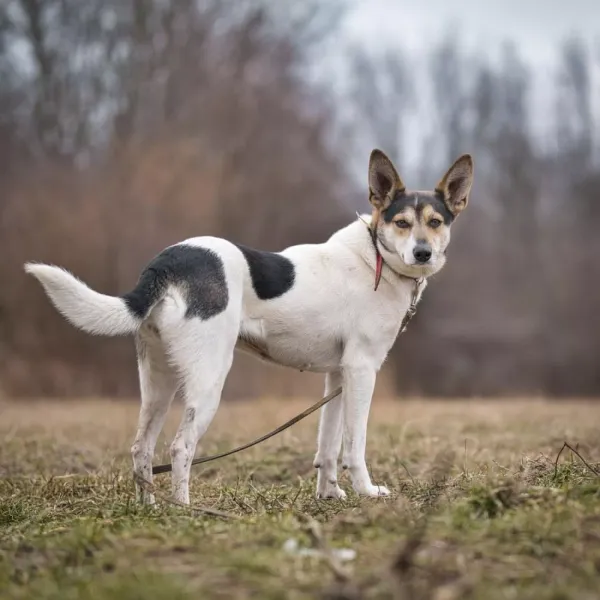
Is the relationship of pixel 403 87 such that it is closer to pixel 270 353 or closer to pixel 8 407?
pixel 8 407

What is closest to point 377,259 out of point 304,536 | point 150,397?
point 150,397

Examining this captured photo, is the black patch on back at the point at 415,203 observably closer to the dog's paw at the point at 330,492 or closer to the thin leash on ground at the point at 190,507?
the dog's paw at the point at 330,492

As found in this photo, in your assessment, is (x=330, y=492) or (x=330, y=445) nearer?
(x=330, y=492)

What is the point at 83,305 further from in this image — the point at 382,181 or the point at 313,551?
the point at 382,181

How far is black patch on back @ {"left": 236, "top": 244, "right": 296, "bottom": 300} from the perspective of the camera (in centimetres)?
477

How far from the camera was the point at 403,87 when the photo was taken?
3359 cm

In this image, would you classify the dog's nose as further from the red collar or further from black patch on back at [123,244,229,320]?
black patch on back at [123,244,229,320]

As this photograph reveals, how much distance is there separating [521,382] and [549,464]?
14626 mm

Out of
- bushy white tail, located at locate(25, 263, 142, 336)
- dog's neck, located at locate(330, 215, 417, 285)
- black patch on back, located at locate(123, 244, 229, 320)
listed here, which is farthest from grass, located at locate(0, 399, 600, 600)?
dog's neck, located at locate(330, 215, 417, 285)

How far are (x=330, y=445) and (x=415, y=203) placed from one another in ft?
5.22

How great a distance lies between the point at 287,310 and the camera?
487 centimetres

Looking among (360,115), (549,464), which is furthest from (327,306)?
(360,115)

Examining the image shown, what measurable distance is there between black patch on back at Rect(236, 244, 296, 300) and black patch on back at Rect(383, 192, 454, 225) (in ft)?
2.42

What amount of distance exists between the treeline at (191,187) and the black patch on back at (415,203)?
932cm
